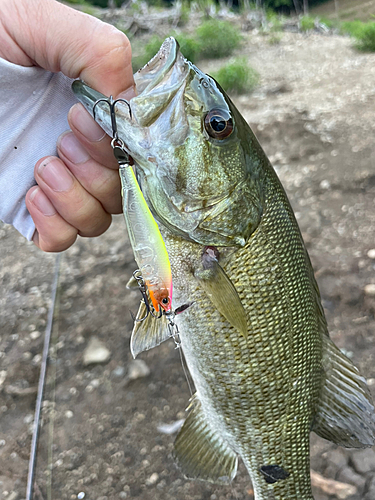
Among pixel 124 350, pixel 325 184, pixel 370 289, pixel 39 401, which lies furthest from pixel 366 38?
pixel 39 401

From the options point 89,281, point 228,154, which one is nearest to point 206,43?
point 89,281

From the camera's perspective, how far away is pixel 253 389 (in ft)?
4.52

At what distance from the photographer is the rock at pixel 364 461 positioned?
1.97 metres

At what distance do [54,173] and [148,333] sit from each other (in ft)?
2.11

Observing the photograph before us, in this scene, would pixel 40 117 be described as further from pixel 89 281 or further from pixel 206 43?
pixel 206 43

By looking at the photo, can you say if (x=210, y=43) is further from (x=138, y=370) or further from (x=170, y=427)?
(x=170, y=427)

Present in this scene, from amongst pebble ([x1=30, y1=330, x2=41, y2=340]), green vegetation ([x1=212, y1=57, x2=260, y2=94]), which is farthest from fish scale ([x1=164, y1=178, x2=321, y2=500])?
green vegetation ([x1=212, y1=57, x2=260, y2=94])

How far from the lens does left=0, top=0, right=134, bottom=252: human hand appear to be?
123 centimetres

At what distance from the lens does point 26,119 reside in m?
1.42

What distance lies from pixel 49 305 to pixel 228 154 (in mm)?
2197

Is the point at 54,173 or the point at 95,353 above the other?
the point at 54,173

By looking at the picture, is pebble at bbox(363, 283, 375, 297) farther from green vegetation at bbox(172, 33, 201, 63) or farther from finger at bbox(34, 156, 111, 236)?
green vegetation at bbox(172, 33, 201, 63)

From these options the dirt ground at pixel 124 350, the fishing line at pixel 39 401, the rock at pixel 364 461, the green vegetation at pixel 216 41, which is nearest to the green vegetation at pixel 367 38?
the green vegetation at pixel 216 41

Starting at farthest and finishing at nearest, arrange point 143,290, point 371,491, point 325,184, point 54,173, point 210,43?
point 210,43 → point 325,184 → point 371,491 → point 54,173 → point 143,290
